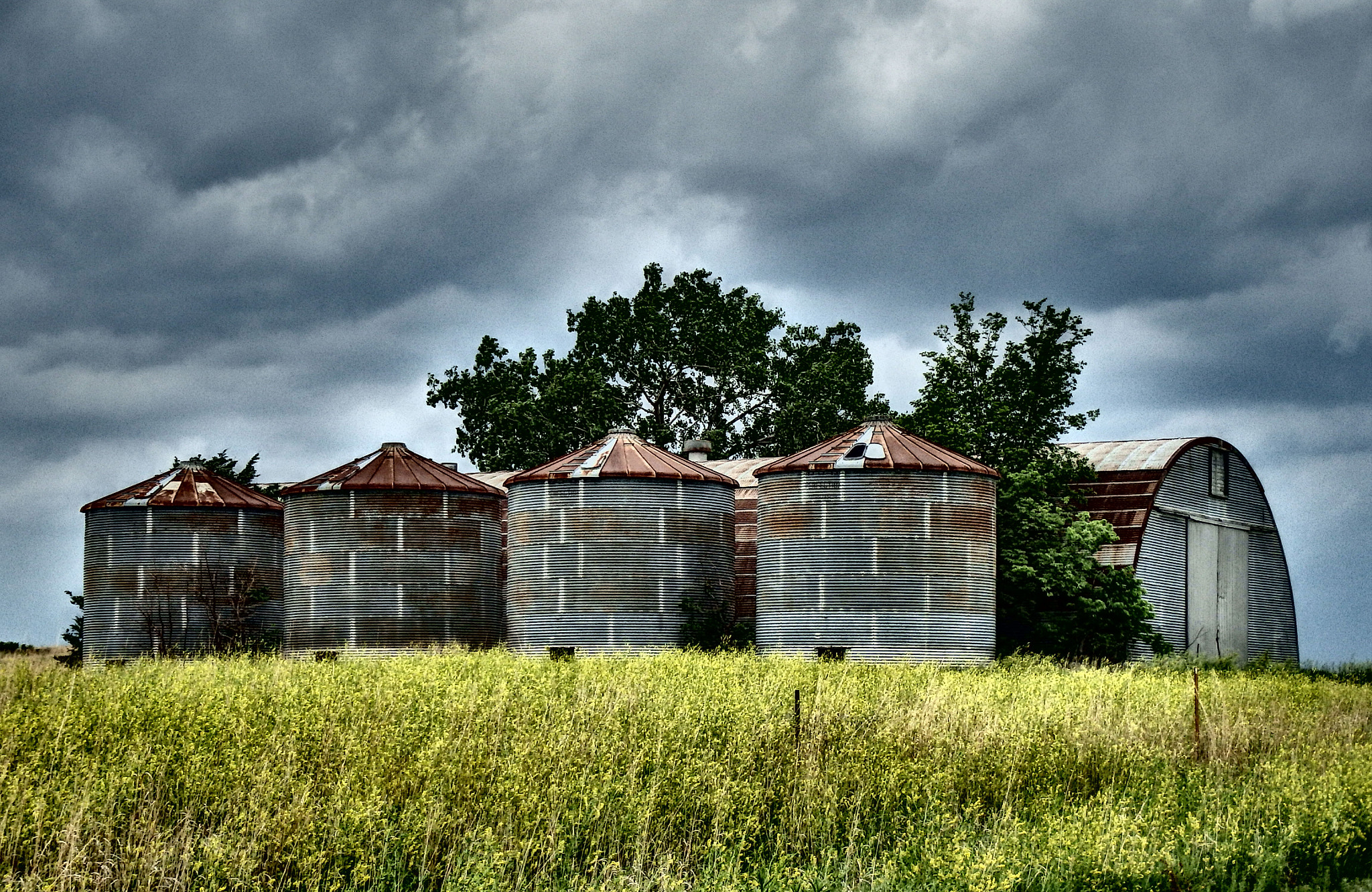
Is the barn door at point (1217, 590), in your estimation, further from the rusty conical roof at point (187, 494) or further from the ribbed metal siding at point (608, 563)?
the rusty conical roof at point (187, 494)

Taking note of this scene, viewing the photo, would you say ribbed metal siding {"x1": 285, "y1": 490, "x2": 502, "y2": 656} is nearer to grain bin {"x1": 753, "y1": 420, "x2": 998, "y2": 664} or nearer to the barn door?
grain bin {"x1": 753, "y1": 420, "x2": 998, "y2": 664}

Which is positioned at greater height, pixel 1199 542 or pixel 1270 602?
pixel 1199 542

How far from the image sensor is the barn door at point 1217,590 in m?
38.6

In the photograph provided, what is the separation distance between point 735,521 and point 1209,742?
21.6 metres

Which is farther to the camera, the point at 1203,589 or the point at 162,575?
the point at 162,575

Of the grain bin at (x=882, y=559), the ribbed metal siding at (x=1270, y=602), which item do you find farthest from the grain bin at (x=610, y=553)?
the ribbed metal siding at (x=1270, y=602)

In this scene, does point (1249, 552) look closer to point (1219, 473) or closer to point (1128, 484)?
point (1219, 473)

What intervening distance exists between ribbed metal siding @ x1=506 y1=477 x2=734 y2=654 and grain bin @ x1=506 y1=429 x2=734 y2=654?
0.02 meters

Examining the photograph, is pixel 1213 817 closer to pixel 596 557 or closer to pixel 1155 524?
pixel 596 557

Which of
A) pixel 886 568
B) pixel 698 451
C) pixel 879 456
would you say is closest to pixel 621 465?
pixel 879 456

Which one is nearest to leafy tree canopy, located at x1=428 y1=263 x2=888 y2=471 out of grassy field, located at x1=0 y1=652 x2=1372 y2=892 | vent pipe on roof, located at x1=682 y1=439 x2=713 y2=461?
vent pipe on roof, located at x1=682 y1=439 x2=713 y2=461

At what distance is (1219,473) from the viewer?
40844 mm

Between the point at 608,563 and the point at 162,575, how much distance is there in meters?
14.6

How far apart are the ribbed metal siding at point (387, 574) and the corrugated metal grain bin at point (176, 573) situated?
2981mm
